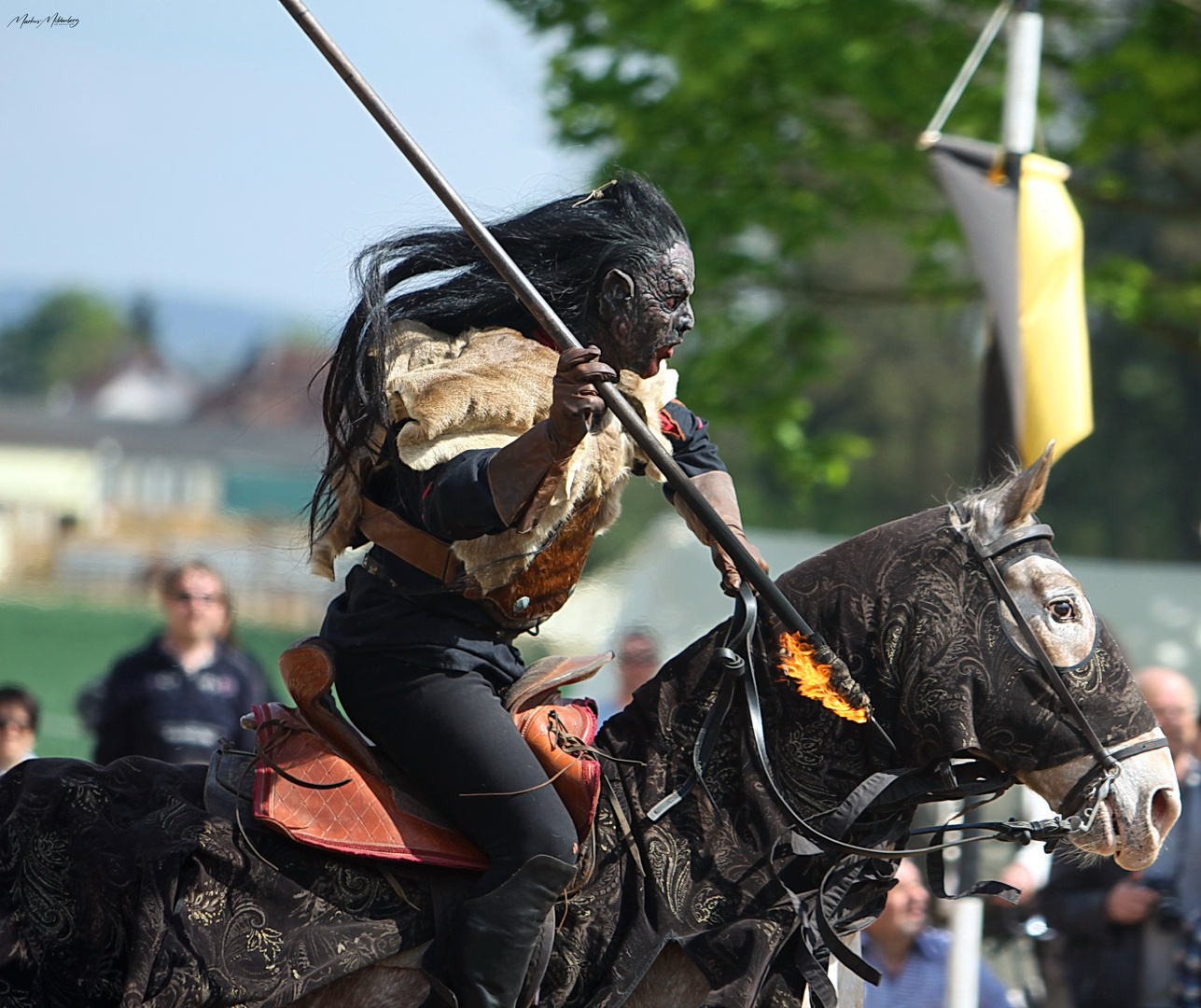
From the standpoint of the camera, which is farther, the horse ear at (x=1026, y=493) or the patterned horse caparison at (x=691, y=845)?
the horse ear at (x=1026, y=493)

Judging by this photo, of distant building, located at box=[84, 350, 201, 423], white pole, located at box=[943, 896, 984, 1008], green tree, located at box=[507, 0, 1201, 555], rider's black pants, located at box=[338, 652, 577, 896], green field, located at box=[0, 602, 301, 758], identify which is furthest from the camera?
distant building, located at box=[84, 350, 201, 423]

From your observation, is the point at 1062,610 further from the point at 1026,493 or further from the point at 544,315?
the point at 544,315

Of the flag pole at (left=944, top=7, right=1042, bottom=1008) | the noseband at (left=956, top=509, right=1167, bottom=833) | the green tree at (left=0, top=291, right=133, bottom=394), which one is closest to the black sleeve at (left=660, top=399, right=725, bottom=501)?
the noseband at (left=956, top=509, right=1167, bottom=833)

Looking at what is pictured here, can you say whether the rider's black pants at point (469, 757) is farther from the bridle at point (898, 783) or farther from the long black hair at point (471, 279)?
the long black hair at point (471, 279)

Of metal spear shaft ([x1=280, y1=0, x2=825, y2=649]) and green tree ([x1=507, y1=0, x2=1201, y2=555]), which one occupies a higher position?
metal spear shaft ([x1=280, y1=0, x2=825, y2=649])

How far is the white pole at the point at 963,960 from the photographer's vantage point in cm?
476

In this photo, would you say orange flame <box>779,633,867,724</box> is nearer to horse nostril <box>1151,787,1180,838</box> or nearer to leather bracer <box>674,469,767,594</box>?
leather bracer <box>674,469,767,594</box>

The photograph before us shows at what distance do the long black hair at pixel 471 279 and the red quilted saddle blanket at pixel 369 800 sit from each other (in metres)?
A: 0.48

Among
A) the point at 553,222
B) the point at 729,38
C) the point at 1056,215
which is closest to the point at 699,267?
the point at 729,38

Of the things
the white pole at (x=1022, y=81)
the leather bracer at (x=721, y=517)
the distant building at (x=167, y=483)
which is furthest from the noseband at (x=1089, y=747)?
the white pole at (x=1022, y=81)

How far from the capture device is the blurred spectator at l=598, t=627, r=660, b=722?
6062 millimetres

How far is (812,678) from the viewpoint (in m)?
2.64

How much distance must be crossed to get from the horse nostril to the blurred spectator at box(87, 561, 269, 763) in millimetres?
3576

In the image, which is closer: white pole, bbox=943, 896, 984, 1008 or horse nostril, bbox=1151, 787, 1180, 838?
horse nostril, bbox=1151, 787, 1180, 838
